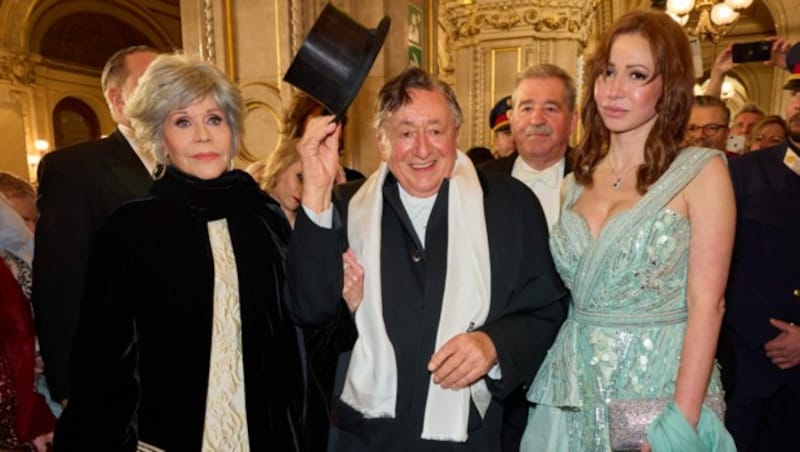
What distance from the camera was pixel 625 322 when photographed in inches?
65.0

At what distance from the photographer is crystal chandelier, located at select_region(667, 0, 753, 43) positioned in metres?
6.90

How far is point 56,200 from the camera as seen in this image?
2.12 metres

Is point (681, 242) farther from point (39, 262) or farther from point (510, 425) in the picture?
point (39, 262)

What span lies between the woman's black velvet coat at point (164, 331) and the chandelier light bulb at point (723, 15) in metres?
8.12

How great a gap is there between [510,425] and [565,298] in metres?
0.95

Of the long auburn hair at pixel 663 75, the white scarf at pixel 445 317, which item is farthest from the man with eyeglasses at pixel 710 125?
the white scarf at pixel 445 317

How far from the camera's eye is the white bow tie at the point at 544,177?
291 centimetres

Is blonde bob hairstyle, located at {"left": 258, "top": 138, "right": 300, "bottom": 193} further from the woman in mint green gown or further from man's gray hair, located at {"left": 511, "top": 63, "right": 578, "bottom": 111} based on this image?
the woman in mint green gown

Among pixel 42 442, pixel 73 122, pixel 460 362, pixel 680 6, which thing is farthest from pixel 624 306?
pixel 73 122

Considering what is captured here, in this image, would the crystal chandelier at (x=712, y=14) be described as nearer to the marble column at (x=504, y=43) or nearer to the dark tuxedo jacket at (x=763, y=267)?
the marble column at (x=504, y=43)

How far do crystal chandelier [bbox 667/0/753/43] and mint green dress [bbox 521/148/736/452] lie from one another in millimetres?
6390

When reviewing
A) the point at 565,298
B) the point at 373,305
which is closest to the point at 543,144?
the point at 565,298

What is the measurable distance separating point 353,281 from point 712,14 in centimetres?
812

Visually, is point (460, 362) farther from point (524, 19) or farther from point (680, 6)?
point (524, 19)
